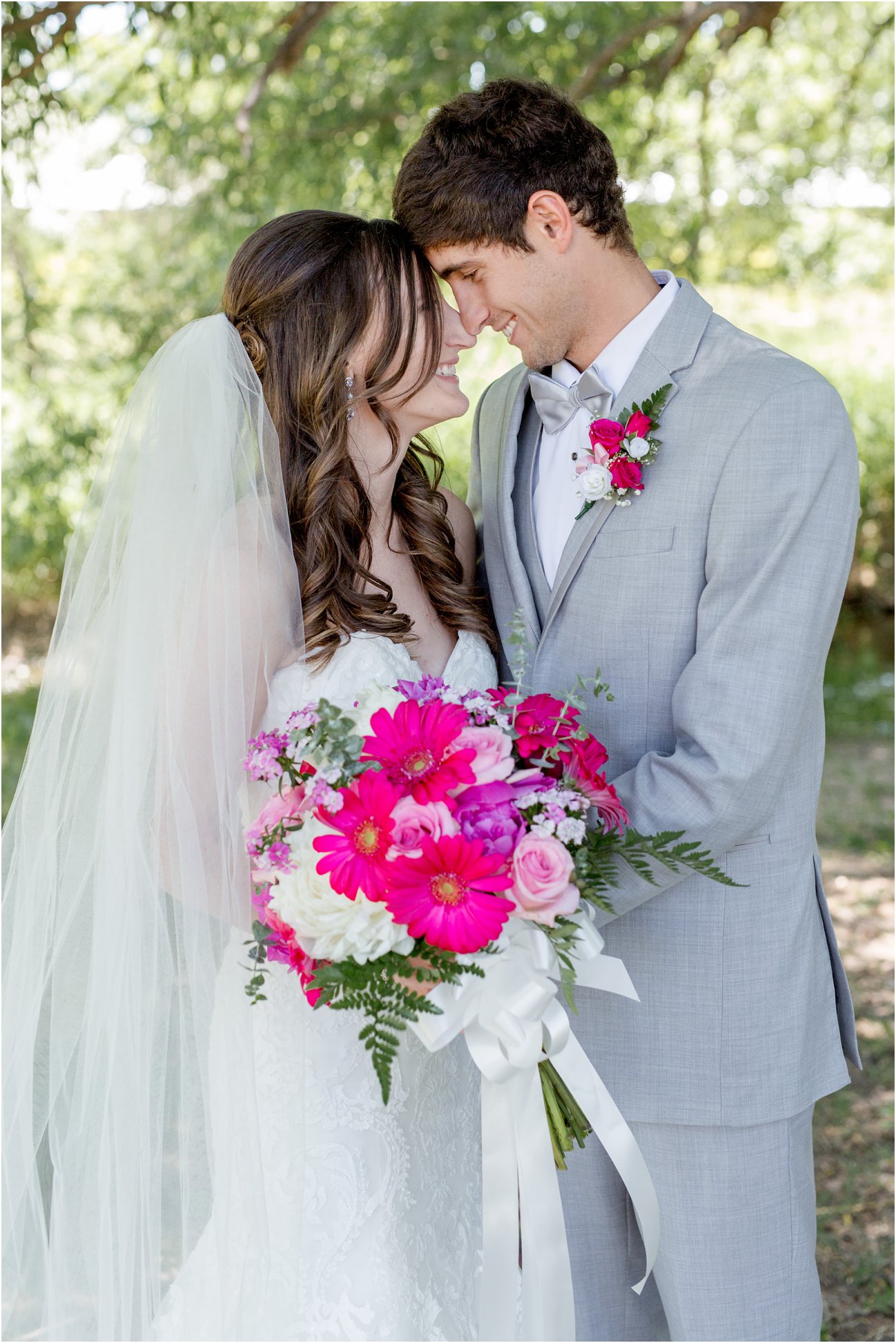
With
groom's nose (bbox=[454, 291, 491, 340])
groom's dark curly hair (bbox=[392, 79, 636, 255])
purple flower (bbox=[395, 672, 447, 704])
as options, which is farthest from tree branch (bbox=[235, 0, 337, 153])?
purple flower (bbox=[395, 672, 447, 704])

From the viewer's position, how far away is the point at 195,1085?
2.08 meters

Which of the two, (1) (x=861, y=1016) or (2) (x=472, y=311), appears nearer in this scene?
(2) (x=472, y=311)

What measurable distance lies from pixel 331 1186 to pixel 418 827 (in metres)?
0.87

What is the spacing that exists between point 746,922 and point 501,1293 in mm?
782

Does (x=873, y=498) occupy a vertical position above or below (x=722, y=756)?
above

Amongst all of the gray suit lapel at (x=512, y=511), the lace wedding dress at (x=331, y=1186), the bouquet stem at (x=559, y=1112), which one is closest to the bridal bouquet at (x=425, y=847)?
the bouquet stem at (x=559, y=1112)

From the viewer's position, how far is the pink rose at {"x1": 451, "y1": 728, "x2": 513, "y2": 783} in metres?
1.74

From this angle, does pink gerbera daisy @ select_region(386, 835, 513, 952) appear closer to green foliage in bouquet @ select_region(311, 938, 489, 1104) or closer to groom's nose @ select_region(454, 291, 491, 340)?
green foliage in bouquet @ select_region(311, 938, 489, 1104)

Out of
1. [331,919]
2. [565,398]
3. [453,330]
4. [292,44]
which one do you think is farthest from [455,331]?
[292,44]

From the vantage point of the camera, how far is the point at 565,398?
8.31 ft

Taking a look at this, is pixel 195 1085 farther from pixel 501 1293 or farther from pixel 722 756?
pixel 722 756

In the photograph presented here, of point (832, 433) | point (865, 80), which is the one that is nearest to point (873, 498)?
point (865, 80)

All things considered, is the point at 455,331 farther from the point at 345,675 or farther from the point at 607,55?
the point at 607,55

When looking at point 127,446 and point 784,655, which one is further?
point 127,446
